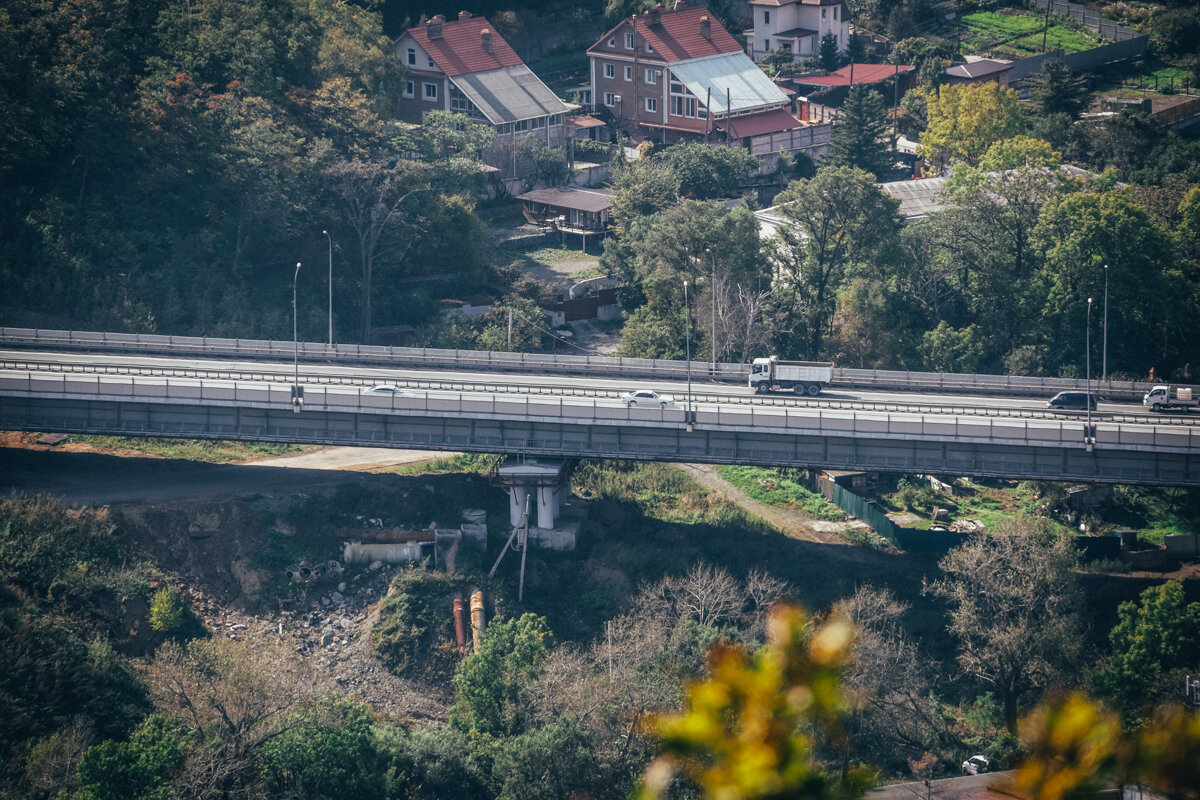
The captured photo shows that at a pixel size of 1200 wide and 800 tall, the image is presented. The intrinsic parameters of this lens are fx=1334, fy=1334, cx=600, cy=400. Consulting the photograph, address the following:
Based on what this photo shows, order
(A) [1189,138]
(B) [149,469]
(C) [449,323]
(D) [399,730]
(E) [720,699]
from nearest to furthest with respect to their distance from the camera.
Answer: (E) [720,699] → (D) [399,730] → (B) [149,469] → (C) [449,323] → (A) [1189,138]

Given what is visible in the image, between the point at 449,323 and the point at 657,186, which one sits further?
the point at 657,186

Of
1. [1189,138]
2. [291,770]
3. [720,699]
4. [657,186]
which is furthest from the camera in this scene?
[1189,138]

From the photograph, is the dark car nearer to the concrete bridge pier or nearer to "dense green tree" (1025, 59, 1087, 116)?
the concrete bridge pier

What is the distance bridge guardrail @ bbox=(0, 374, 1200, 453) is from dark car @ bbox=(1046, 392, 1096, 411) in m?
4.18

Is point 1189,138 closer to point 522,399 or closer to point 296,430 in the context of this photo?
point 522,399

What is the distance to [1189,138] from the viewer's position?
104500 mm

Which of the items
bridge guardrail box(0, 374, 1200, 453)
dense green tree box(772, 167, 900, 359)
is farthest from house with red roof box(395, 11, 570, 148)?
bridge guardrail box(0, 374, 1200, 453)

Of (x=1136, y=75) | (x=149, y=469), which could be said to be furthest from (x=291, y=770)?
(x=1136, y=75)

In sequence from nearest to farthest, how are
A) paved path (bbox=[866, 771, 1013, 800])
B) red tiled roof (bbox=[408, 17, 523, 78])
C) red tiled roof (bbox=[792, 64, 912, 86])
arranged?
1. paved path (bbox=[866, 771, 1013, 800])
2. red tiled roof (bbox=[408, 17, 523, 78])
3. red tiled roof (bbox=[792, 64, 912, 86])

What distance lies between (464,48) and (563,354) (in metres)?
39.9

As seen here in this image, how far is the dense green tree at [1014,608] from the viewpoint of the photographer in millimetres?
54188

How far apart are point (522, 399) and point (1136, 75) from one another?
82.9 metres

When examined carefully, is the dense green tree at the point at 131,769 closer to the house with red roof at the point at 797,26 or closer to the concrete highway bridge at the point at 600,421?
the concrete highway bridge at the point at 600,421

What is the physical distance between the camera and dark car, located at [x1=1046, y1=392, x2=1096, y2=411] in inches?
2470
